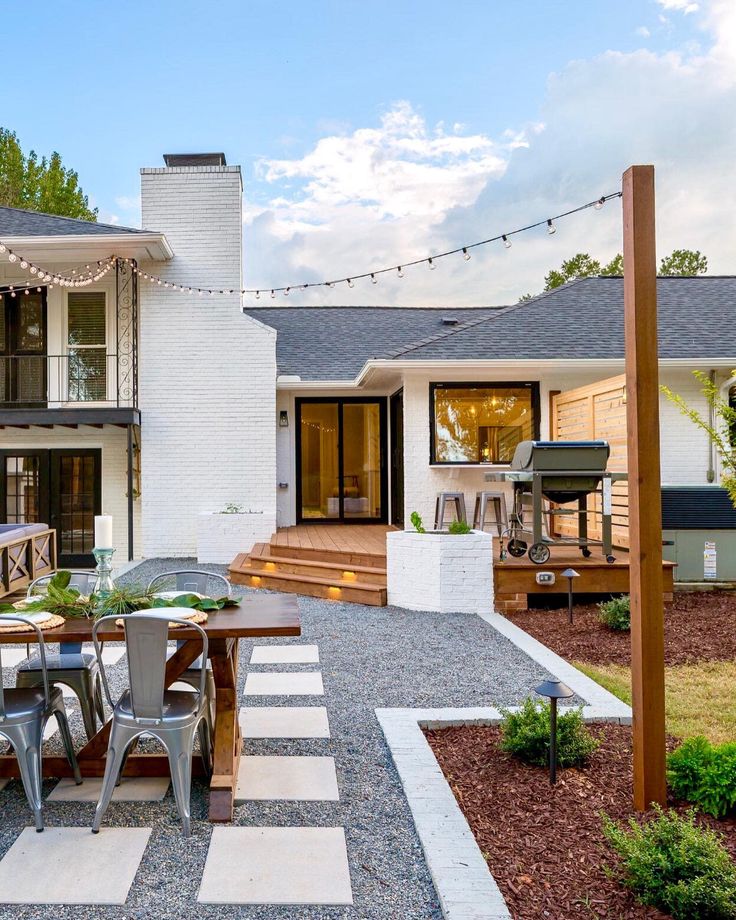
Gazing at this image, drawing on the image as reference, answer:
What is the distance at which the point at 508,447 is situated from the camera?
1014cm

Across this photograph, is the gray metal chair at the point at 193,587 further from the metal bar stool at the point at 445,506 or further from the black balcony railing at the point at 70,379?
the black balcony railing at the point at 70,379

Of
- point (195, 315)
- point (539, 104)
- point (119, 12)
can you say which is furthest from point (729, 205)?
point (119, 12)

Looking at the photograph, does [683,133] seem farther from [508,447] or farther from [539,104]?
[508,447]

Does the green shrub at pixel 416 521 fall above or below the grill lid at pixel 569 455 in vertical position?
below

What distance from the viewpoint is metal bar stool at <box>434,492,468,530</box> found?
9.22 meters

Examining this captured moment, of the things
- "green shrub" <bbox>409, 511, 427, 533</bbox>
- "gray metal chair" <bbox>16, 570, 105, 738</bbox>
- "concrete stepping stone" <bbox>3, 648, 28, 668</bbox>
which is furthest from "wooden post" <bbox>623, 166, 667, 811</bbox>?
"concrete stepping stone" <bbox>3, 648, 28, 668</bbox>

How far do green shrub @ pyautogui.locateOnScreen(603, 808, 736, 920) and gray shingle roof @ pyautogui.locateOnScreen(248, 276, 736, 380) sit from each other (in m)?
7.80

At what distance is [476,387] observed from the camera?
10.1 meters

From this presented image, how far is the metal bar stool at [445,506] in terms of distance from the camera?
9.22 m

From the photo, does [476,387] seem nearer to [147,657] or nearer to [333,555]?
[333,555]

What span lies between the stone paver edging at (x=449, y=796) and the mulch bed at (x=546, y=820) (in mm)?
73

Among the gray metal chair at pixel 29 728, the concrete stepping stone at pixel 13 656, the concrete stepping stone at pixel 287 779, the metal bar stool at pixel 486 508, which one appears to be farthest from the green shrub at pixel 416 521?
the gray metal chair at pixel 29 728

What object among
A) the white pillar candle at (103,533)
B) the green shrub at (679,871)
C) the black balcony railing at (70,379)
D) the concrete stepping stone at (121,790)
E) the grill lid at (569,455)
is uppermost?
the black balcony railing at (70,379)

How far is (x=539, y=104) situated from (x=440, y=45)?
6.54ft
